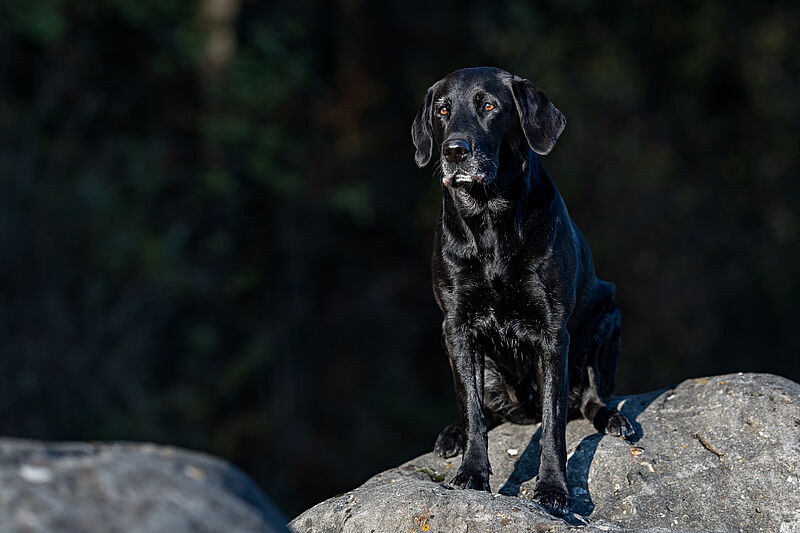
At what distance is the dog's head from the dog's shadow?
1.34 m

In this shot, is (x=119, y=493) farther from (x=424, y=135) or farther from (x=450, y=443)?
(x=424, y=135)

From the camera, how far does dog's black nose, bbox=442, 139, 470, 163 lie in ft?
14.8

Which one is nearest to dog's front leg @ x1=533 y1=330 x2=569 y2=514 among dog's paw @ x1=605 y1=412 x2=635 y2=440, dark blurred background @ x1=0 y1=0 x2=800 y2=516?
dog's paw @ x1=605 y1=412 x2=635 y2=440

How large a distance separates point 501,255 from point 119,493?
2.70 m

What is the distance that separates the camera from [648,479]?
14.4 ft

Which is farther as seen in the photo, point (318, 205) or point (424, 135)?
point (318, 205)

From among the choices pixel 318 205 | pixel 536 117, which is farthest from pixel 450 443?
pixel 318 205

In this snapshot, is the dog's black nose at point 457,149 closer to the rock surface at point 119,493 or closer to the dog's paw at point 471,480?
the dog's paw at point 471,480

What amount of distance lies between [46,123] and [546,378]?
838cm

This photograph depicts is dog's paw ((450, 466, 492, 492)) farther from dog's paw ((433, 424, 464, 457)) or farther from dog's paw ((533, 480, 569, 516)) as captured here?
dog's paw ((433, 424, 464, 457))

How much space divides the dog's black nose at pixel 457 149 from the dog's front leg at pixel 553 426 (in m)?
0.95

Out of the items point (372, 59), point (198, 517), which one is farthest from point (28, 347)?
point (198, 517)

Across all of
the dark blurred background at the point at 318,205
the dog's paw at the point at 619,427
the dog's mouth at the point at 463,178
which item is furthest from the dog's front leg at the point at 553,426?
the dark blurred background at the point at 318,205

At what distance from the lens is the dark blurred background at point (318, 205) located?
1062 centimetres
